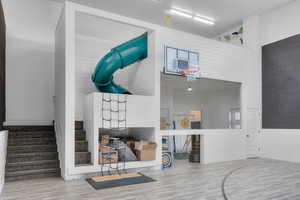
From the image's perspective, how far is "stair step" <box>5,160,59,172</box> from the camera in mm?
5602

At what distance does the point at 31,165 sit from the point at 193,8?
7.62 m

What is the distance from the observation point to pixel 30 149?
632cm

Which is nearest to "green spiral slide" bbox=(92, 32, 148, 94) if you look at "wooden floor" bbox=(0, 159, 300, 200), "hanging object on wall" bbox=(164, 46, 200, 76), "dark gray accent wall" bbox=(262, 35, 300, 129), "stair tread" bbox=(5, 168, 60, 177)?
"hanging object on wall" bbox=(164, 46, 200, 76)

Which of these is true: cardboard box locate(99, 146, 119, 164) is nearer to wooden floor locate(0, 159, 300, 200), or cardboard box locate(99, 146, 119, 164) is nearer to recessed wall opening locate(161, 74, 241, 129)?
wooden floor locate(0, 159, 300, 200)

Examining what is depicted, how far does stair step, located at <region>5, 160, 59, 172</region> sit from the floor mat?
113 cm

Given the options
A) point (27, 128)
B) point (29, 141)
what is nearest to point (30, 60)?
point (27, 128)

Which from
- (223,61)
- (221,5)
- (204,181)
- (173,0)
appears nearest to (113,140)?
(204,181)

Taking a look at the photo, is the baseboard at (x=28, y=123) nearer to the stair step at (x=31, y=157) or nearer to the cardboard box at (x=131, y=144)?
the stair step at (x=31, y=157)

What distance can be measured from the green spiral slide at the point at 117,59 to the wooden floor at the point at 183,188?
2876 millimetres

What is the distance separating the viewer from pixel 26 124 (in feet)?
26.1

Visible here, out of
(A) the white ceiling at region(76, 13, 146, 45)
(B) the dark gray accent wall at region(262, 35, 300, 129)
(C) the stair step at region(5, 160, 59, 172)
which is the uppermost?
(A) the white ceiling at region(76, 13, 146, 45)

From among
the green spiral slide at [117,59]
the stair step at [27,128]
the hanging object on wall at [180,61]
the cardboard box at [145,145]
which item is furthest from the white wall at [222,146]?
the stair step at [27,128]

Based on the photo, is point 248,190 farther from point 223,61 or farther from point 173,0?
point 173,0

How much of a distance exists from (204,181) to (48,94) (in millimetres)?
5802
